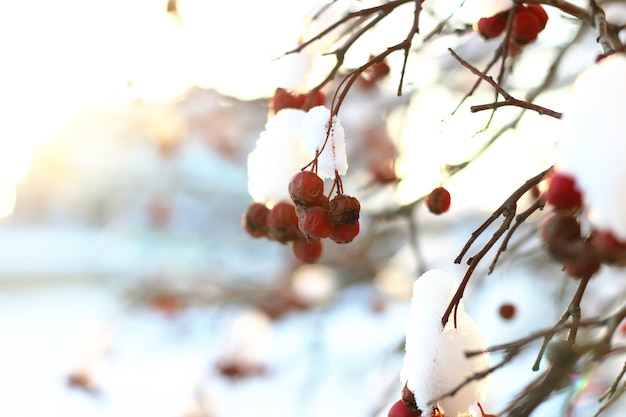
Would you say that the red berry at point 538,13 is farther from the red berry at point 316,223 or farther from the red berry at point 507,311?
the red berry at point 507,311

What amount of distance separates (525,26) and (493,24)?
0.14 feet

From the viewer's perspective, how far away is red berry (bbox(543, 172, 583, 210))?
45 centimetres

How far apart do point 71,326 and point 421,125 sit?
331 cm

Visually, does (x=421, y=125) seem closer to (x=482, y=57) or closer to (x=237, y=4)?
(x=482, y=57)

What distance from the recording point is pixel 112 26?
1.65 metres

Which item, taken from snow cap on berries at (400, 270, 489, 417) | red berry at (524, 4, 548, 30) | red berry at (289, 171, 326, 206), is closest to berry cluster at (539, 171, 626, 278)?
snow cap on berries at (400, 270, 489, 417)

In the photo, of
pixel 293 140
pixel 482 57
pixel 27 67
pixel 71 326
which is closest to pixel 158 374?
pixel 71 326

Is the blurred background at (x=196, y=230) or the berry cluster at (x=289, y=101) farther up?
the blurred background at (x=196, y=230)

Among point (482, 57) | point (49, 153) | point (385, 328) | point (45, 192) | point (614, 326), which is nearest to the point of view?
point (614, 326)

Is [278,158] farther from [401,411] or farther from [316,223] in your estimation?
[401,411]

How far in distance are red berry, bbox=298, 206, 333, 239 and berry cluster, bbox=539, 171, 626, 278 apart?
0.25 m

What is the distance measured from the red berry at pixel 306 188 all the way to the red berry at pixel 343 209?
0.02 m

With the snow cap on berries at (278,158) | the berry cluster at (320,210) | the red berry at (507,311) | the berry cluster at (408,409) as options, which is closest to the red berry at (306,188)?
the berry cluster at (320,210)

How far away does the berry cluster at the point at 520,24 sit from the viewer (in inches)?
29.9
